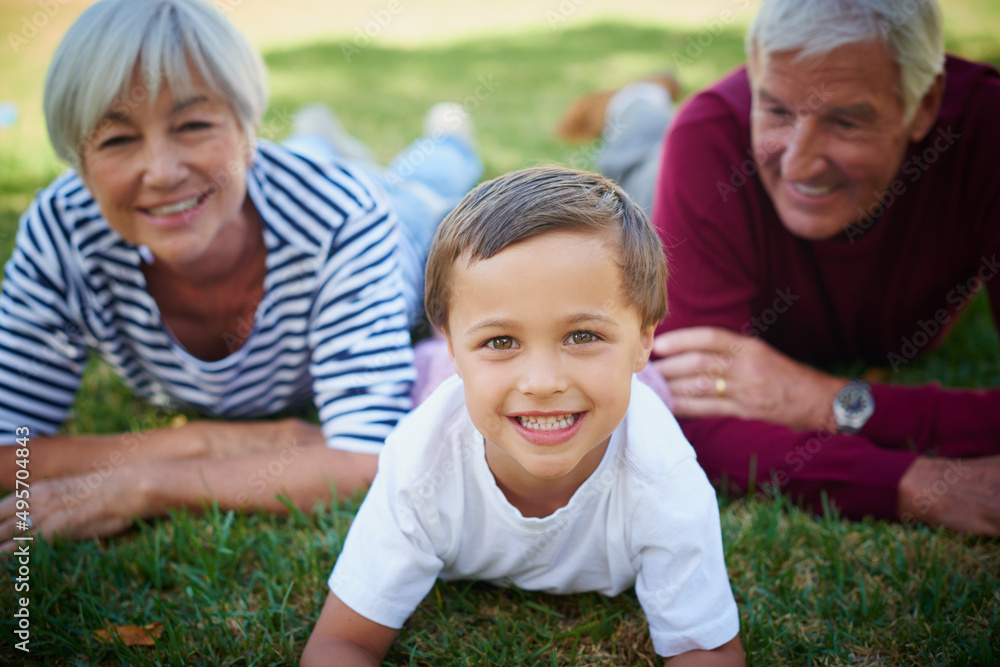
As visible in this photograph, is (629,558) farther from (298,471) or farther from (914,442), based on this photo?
(914,442)

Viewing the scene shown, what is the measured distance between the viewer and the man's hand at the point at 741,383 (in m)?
2.54

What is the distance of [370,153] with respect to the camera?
5.47 meters

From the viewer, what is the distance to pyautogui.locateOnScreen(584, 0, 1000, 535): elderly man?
222 centimetres

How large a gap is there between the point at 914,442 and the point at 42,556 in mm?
2567

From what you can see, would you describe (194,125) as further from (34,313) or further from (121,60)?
(34,313)

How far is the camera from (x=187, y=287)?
258 cm

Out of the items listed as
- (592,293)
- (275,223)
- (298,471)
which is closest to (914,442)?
(592,293)

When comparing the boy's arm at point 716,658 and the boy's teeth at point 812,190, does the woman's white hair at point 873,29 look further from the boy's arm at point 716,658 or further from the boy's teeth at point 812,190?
the boy's arm at point 716,658
